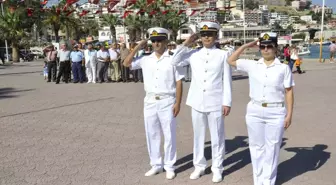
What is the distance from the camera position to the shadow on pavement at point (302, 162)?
4938 mm

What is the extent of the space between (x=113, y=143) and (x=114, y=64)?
32.0 ft

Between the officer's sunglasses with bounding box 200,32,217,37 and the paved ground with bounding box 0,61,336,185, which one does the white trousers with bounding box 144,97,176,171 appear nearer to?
the paved ground with bounding box 0,61,336,185

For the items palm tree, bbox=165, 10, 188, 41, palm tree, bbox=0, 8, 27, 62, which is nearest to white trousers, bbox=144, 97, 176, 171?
palm tree, bbox=0, 8, 27, 62

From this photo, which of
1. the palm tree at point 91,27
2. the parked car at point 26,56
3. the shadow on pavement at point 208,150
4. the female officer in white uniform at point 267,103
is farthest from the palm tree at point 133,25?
the female officer in white uniform at point 267,103

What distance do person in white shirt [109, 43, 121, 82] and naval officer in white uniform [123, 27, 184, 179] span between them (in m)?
11.0

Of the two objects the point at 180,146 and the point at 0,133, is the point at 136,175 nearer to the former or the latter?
the point at 180,146

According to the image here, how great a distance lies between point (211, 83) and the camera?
457cm

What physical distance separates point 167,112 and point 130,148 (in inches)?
71.7

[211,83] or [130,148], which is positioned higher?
[211,83]

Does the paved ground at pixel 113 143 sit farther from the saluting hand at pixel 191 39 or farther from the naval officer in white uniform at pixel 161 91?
the saluting hand at pixel 191 39

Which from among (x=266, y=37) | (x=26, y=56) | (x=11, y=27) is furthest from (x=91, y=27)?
(x=266, y=37)

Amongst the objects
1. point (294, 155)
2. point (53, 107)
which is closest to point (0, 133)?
point (53, 107)

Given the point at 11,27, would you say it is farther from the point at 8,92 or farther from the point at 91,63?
the point at 8,92

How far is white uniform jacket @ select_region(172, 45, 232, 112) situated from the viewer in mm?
4504
